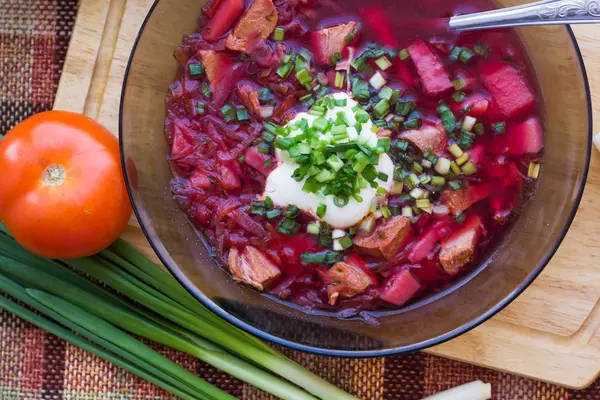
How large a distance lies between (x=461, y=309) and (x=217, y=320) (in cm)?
116

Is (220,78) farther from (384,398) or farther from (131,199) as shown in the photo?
(384,398)

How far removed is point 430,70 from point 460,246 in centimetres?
77

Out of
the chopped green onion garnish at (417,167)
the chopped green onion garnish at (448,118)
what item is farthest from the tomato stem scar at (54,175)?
the chopped green onion garnish at (448,118)

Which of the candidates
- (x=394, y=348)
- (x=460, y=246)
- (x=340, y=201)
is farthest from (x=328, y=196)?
(x=394, y=348)

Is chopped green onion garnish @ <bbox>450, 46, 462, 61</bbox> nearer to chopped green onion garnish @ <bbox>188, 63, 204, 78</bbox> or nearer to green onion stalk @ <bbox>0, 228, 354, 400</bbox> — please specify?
chopped green onion garnish @ <bbox>188, 63, 204, 78</bbox>

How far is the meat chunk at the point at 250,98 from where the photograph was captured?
3.12 metres

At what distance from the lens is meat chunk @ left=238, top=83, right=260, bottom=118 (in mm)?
3119

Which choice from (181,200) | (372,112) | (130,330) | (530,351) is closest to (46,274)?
(130,330)

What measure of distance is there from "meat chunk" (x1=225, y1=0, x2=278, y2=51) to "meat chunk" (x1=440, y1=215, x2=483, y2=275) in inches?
47.3

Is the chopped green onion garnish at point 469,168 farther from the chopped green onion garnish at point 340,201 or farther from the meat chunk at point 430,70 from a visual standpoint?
the chopped green onion garnish at point 340,201

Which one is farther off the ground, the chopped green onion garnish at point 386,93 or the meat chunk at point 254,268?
the chopped green onion garnish at point 386,93

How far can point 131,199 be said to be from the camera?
10.3 ft

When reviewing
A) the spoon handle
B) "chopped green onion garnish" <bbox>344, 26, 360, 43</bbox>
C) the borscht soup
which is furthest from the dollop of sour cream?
the spoon handle

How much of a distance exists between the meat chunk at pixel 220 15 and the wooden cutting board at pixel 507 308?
41cm
